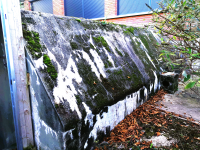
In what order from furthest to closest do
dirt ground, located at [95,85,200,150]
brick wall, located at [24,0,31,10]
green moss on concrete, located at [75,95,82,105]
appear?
1. brick wall, located at [24,0,31,10]
2. dirt ground, located at [95,85,200,150]
3. green moss on concrete, located at [75,95,82,105]

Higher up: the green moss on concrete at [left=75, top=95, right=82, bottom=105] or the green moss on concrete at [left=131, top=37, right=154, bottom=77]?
the green moss on concrete at [left=131, top=37, right=154, bottom=77]

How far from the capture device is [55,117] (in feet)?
6.10

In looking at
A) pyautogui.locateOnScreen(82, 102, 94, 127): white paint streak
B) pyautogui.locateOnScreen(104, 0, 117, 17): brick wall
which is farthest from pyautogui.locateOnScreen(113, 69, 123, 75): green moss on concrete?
pyautogui.locateOnScreen(104, 0, 117, 17): brick wall

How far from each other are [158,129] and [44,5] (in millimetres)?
15101

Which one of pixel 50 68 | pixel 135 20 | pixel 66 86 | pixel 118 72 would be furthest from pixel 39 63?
pixel 135 20

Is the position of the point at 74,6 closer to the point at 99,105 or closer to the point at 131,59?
the point at 131,59

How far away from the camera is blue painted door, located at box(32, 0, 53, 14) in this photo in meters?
13.5

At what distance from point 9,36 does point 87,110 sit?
1536 millimetres

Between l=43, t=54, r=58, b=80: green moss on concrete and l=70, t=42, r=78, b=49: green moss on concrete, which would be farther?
l=70, t=42, r=78, b=49: green moss on concrete

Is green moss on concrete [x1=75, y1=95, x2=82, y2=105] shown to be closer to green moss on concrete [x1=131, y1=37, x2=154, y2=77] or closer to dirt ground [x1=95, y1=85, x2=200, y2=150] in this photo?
dirt ground [x1=95, y1=85, x2=200, y2=150]

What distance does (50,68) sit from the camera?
2.11m

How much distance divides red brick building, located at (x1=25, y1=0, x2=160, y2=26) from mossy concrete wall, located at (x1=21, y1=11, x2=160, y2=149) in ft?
15.0

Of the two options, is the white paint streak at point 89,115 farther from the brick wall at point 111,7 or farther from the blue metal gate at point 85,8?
the blue metal gate at point 85,8

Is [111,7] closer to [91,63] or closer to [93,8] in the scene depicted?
[93,8]
